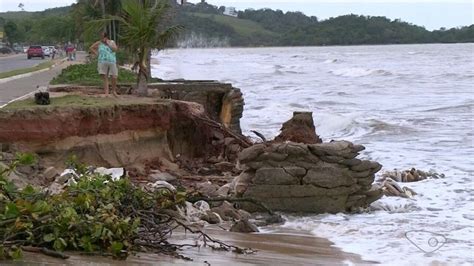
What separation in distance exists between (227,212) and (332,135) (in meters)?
14.3

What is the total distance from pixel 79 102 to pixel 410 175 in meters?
5.98

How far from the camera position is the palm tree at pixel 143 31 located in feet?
53.6

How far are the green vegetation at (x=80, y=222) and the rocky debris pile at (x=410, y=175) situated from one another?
7.64m

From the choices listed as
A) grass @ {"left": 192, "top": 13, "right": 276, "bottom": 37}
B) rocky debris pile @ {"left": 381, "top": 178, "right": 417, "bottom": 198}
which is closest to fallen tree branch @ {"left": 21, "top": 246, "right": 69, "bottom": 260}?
rocky debris pile @ {"left": 381, "top": 178, "right": 417, "bottom": 198}

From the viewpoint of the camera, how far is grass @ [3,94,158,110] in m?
13.1

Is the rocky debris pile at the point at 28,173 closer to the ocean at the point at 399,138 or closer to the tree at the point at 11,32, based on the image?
the ocean at the point at 399,138

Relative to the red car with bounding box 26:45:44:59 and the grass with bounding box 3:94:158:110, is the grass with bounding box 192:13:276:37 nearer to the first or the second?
the red car with bounding box 26:45:44:59

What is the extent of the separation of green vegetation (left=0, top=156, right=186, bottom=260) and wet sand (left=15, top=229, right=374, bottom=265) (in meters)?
0.12

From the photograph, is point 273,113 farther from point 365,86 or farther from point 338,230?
point 338,230

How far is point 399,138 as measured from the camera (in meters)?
22.0

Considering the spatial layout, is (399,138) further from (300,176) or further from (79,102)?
(300,176)

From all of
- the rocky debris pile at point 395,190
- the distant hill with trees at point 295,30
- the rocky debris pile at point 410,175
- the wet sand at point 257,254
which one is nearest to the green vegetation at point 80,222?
the wet sand at point 257,254

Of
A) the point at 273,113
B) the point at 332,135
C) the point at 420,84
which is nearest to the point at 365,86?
the point at 420,84

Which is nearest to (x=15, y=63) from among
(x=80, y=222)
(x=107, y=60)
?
(x=107, y=60)
